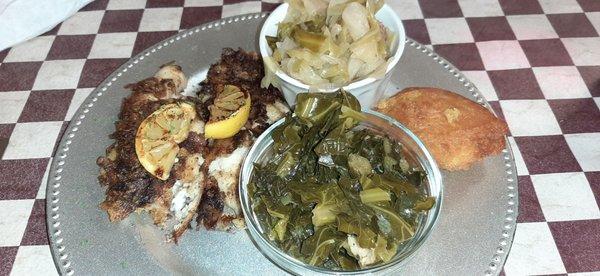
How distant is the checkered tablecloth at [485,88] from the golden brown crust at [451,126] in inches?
13.6

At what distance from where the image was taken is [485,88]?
2658 millimetres

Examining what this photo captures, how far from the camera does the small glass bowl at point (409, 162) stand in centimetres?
161

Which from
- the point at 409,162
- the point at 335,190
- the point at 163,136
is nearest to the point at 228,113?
the point at 163,136

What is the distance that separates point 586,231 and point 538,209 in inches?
7.6

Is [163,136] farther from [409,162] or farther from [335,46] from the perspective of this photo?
[409,162]

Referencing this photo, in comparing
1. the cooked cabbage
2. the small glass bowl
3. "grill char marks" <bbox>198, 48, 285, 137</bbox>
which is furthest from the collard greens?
"grill char marks" <bbox>198, 48, 285, 137</bbox>

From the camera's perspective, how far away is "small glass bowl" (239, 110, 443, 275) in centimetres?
161

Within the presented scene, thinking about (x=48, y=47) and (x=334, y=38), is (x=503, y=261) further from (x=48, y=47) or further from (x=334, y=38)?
(x=48, y=47)

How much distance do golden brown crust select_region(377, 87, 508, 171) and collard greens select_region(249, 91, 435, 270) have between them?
19cm

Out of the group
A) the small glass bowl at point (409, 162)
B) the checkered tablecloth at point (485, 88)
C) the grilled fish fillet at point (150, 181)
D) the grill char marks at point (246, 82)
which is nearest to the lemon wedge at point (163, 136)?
the grilled fish fillet at point (150, 181)

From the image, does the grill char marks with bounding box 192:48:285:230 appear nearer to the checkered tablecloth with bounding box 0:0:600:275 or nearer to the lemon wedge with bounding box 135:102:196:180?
the lemon wedge with bounding box 135:102:196:180

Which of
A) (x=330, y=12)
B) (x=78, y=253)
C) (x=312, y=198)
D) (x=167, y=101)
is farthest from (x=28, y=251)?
(x=330, y=12)

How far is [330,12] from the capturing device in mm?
2154

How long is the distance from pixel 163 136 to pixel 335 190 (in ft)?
2.44
